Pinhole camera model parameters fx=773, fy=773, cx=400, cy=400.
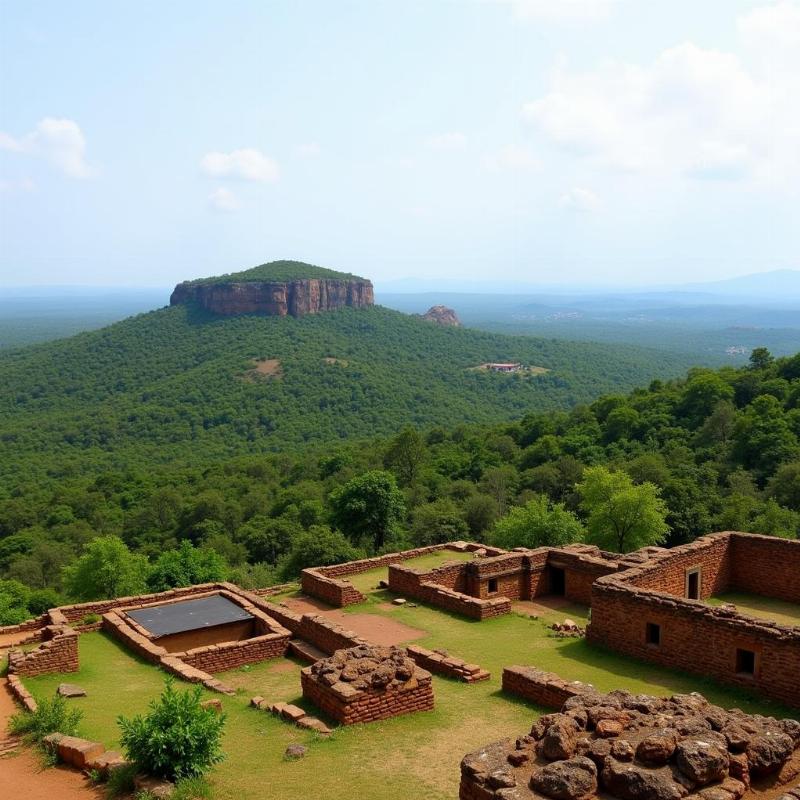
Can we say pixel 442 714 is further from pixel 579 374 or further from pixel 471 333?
pixel 471 333

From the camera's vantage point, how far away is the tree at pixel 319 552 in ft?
110

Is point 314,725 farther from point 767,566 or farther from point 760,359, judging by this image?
point 760,359

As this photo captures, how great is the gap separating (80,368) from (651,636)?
421 ft

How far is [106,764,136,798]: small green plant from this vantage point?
33.1ft

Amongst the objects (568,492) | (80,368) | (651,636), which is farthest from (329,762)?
(80,368)

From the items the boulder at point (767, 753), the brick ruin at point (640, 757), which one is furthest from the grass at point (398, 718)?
the boulder at point (767, 753)

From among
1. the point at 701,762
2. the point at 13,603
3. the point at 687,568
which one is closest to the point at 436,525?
the point at 13,603

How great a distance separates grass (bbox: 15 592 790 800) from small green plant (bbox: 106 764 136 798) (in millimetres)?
1090

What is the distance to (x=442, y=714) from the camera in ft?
44.1

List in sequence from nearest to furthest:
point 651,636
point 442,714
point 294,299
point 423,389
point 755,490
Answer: point 442,714
point 651,636
point 755,490
point 423,389
point 294,299

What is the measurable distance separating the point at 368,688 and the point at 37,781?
16.6ft

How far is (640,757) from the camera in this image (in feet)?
28.6

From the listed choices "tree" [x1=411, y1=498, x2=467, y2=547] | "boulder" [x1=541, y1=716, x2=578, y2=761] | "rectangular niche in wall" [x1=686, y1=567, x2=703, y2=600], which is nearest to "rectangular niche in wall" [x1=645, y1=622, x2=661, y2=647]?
"rectangular niche in wall" [x1=686, y1=567, x2=703, y2=600]

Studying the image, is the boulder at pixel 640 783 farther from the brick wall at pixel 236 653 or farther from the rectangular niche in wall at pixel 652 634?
the brick wall at pixel 236 653
